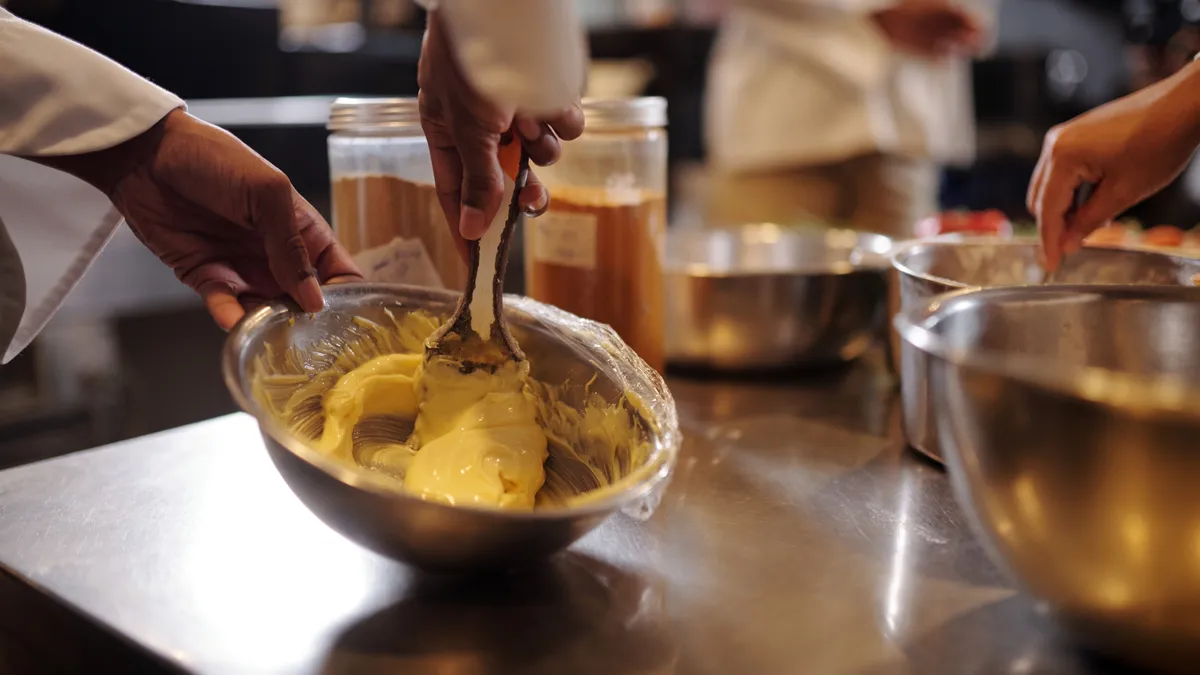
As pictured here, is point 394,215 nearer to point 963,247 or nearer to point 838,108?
point 963,247

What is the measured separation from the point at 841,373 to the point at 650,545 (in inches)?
19.3

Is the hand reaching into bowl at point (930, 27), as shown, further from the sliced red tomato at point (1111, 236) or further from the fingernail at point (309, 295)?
the fingernail at point (309, 295)

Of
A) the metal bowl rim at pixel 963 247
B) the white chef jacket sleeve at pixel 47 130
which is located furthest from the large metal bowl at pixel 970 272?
the white chef jacket sleeve at pixel 47 130

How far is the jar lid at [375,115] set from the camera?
83cm

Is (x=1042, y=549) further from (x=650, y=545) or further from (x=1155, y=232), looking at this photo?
(x=1155, y=232)

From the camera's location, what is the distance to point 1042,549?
44 cm

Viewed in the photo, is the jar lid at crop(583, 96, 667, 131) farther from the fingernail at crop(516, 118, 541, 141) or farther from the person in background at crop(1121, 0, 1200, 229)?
the person in background at crop(1121, 0, 1200, 229)

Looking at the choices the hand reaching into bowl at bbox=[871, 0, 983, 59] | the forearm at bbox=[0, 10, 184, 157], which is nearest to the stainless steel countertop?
the forearm at bbox=[0, 10, 184, 157]

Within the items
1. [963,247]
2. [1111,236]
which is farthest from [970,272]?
[1111,236]

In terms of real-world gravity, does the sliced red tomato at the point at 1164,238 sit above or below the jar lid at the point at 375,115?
below

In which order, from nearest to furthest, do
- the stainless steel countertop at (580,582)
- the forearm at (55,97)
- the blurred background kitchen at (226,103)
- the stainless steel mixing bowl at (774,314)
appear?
the stainless steel countertop at (580,582)
the forearm at (55,97)
the stainless steel mixing bowl at (774,314)
the blurred background kitchen at (226,103)

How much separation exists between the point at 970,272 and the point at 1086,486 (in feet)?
1.88

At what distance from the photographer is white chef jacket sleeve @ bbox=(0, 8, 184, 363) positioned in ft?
A: 2.33

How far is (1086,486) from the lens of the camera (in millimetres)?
415
